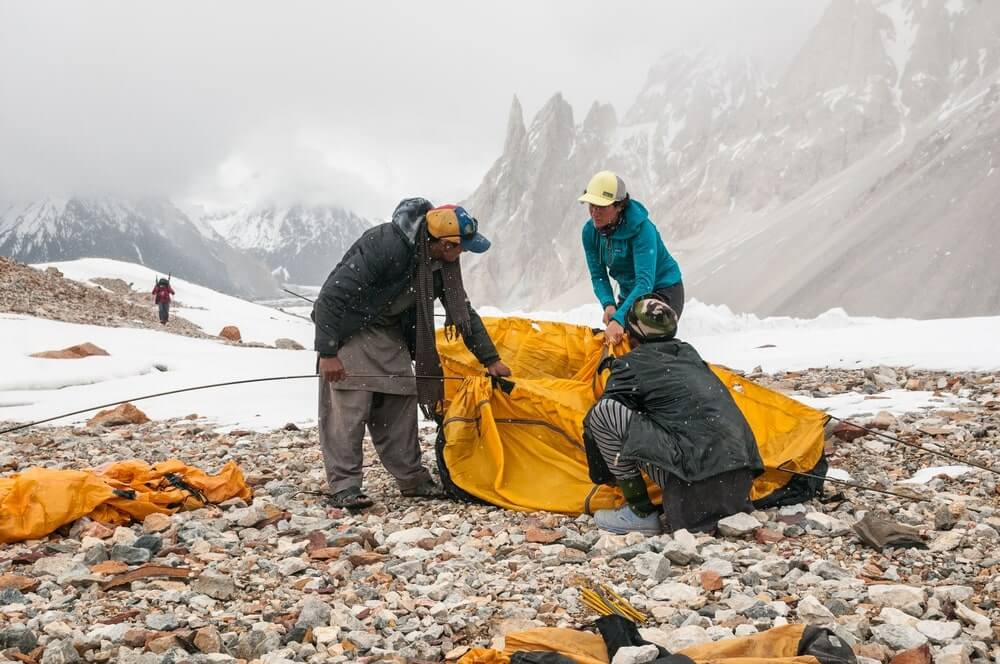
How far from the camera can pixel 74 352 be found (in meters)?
15.1

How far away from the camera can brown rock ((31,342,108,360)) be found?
584 inches

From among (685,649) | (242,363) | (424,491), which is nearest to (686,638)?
(685,649)

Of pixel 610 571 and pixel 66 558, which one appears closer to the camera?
pixel 610 571

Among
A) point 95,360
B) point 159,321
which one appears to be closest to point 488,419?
point 95,360

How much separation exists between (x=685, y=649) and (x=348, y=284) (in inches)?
125

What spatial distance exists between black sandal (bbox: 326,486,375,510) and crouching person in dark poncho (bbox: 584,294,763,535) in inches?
61.8

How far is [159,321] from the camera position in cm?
2833

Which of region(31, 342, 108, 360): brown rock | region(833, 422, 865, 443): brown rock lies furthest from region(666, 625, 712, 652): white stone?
region(31, 342, 108, 360): brown rock

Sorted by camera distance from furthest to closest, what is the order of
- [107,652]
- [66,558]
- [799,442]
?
[799,442] < [66,558] < [107,652]

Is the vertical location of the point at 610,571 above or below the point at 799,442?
below

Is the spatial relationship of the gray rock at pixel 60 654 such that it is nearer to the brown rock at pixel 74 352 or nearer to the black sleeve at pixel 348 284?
the black sleeve at pixel 348 284

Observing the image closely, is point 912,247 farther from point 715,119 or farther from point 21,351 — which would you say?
point 715,119

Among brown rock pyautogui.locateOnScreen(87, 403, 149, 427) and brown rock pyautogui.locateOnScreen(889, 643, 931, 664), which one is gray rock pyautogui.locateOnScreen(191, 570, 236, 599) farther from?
brown rock pyautogui.locateOnScreen(87, 403, 149, 427)

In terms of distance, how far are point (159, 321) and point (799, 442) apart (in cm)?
2750
